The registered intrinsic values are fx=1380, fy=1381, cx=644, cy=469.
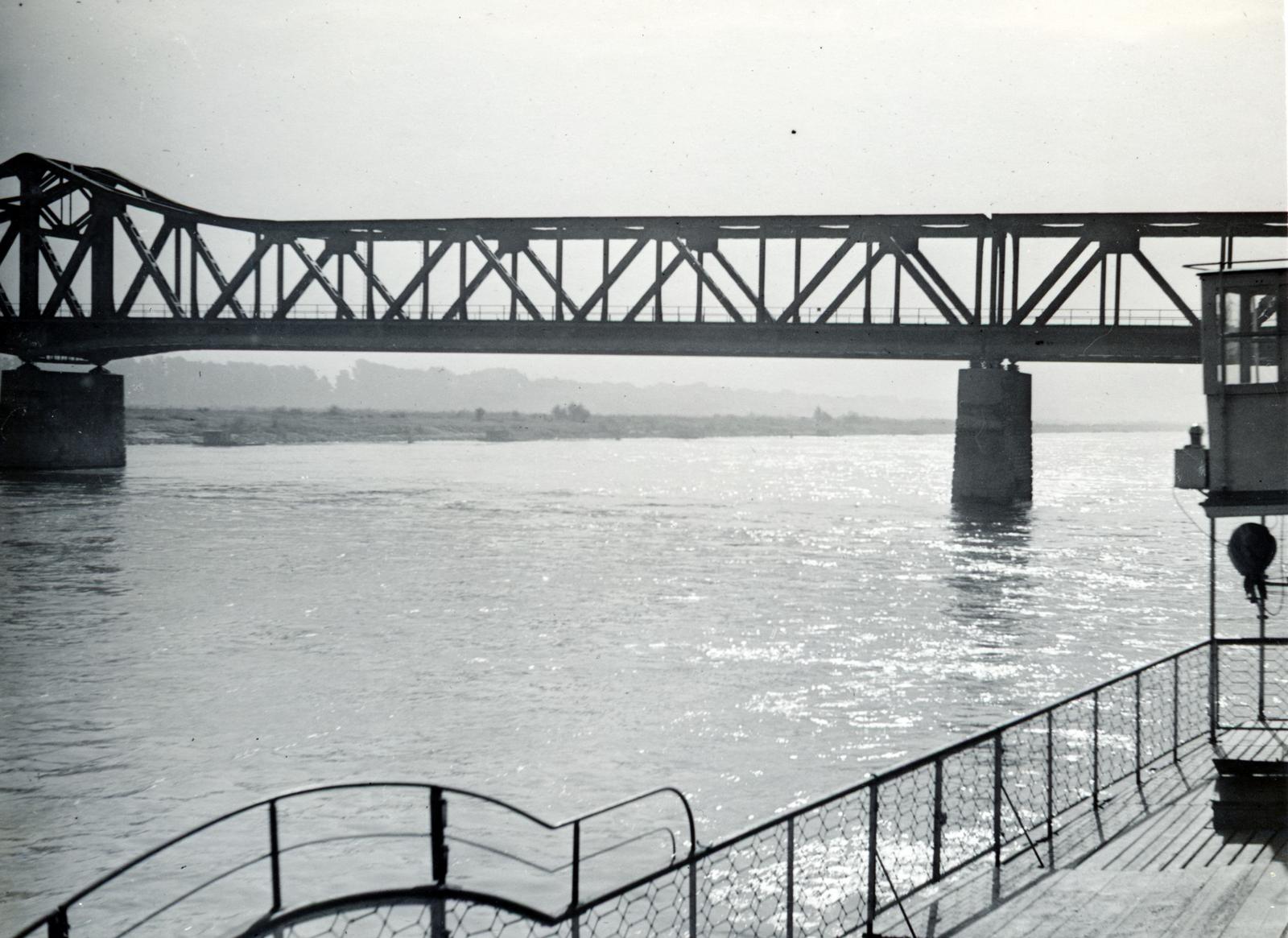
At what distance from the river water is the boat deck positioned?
14.0 ft

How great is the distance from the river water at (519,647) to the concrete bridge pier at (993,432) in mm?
4786

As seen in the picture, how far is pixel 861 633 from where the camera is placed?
103 feet

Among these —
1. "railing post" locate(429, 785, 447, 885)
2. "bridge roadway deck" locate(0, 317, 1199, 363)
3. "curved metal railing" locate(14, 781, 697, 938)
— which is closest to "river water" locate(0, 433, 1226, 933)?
"curved metal railing" locate(14, 781, 697, 938)

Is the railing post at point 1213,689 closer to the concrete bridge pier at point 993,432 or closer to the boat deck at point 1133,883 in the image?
the boat deck at point 1133,883

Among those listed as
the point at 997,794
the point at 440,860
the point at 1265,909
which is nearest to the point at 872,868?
the point at 997,794

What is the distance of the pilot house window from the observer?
57.5ft

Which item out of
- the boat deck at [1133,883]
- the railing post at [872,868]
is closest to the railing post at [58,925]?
the railing post at [872,868]

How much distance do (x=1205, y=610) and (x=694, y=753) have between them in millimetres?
21120

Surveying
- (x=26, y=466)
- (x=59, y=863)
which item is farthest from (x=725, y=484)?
Answer: (x=59, y=863)

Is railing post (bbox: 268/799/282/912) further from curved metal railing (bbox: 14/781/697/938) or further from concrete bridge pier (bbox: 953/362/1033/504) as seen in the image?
concrete bridge pier (bbox: 953/362/1033/504)

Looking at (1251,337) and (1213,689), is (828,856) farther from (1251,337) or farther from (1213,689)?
(1251,337)

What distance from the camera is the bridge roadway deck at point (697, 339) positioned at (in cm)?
6719

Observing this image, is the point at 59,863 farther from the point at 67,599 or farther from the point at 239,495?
the point at 239,495

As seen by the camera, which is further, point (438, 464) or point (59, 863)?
point (438, 464)
